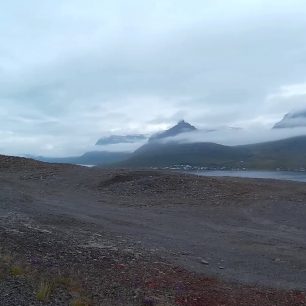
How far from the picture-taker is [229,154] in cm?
12888

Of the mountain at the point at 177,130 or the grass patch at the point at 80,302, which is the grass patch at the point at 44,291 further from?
the mountain at the point at 177,130

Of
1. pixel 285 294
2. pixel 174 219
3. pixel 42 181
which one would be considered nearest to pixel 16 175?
pixel 42 181

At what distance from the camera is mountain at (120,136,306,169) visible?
11938cm

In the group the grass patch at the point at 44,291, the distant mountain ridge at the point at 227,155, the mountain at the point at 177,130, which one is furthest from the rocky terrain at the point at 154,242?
the mountain at the point at 177,130

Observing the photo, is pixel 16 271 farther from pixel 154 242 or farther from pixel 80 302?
pixel 154 242

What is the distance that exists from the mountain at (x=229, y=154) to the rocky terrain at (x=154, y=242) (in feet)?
296

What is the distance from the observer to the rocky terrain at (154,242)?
9547mm

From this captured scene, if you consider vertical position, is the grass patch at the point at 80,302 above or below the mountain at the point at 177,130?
below

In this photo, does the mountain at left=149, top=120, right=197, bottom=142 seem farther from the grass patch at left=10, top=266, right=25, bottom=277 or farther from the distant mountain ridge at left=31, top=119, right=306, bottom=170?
the grass patch at left=10, top=266, right=25, bottom=277

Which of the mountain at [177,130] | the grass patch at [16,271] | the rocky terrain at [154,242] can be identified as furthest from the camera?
the mountain at [177,130]

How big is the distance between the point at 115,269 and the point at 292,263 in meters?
4.69

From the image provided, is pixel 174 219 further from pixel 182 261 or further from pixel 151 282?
pixel 151 282

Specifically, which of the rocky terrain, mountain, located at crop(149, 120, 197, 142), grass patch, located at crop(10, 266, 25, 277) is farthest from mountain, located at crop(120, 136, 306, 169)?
grass patch, located at crop(10, 266, 25, 277)

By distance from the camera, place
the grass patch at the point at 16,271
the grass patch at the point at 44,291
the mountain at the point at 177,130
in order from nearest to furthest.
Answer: the grass patch at the point at 44,291 → the grass patch at the point at 16,271 → the mountain at the point at 177,130
